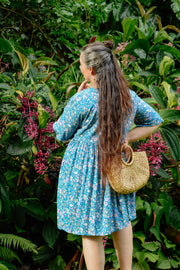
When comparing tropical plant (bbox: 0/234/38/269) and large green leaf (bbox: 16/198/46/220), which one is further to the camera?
large green leaf (bbox: 16/198/46/220)

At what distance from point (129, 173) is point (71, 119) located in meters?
0.35

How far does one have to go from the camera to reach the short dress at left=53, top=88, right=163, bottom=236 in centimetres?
127

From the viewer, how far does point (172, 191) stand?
8.00ft

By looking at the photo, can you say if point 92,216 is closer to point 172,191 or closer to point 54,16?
point 172,191

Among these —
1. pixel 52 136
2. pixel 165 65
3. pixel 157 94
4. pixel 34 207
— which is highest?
pixel 165 65

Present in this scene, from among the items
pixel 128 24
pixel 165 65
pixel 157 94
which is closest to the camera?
pixel 157 94

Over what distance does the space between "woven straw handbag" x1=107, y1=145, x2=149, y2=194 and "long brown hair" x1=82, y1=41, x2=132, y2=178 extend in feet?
0.12

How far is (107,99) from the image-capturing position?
1.23 meters

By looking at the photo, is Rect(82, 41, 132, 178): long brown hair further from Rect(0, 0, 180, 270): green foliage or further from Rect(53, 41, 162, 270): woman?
Rect(0, 0, 180, 270): green foliage

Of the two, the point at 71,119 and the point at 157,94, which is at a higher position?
the point at 157,94

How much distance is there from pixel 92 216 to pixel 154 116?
55 cm

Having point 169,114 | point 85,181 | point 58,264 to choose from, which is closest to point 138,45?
point 169,114

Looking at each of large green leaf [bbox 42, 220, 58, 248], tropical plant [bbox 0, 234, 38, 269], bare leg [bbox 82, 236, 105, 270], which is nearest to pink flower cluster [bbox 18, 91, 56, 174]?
bare leg [bbox 82, 236, 105, 270]

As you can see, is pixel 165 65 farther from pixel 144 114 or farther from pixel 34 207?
pixel 34 207
